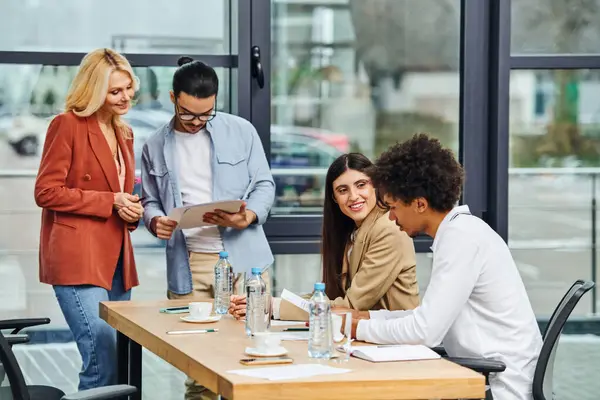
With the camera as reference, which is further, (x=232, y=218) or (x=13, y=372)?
(x=232, y=218)

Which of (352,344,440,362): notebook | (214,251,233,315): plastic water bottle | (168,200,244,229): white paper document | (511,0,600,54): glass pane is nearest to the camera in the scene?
(352,344,440,362): notebook

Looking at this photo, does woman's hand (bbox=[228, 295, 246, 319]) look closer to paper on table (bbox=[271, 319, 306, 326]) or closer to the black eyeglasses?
paper on table (bbox=[271, 319, 306, 326])

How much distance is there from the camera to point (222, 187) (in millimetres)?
4293

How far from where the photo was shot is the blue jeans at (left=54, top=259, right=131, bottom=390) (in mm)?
4016

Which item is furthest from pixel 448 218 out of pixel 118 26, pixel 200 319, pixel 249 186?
pixel 118 26

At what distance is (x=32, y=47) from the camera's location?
486 cm

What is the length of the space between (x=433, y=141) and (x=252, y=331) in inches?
31.4

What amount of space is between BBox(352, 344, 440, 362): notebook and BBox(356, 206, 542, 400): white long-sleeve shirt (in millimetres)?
88

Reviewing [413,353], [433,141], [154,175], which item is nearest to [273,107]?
[154,175]

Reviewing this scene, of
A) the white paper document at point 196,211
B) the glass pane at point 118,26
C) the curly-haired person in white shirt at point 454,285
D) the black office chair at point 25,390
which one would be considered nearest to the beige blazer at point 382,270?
the curly-haired person in white shirt at point 454,285

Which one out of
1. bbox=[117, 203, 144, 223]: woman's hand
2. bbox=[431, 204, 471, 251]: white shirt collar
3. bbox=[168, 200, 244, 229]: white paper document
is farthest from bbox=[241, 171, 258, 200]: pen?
bbox=[431, 204, 471, 251]: white shirt collar

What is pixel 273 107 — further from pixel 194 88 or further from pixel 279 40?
pixel 194 88

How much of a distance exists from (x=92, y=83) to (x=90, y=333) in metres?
0.97

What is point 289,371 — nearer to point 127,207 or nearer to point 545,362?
point 545,362
